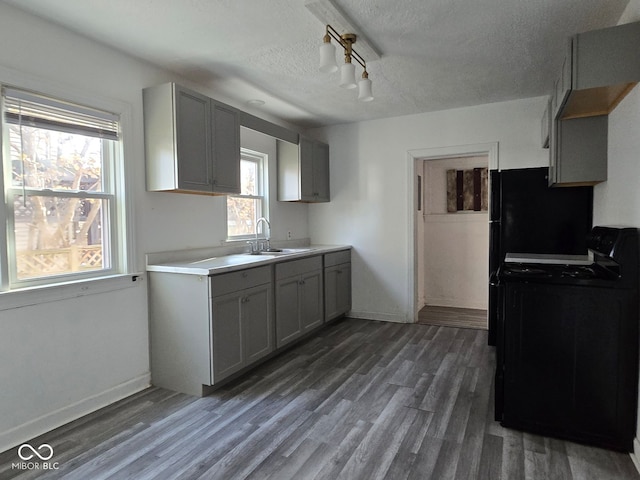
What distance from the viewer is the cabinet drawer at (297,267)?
139 inches

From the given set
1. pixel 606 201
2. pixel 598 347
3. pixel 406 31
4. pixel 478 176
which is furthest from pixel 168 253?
pixel 478 176

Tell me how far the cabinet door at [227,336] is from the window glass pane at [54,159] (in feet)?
3.86

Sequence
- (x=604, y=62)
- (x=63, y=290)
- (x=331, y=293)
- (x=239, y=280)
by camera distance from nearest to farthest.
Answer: (x=604, y=62) → (x=63, y=290) → (x=239, y=280) → (x=331, y=293)

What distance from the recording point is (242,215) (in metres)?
4.16

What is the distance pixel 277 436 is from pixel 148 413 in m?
0.91

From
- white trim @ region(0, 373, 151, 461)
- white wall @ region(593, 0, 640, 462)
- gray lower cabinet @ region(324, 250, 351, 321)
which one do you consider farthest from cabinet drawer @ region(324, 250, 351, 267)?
white wall @ region(593, 0, 640, 462)

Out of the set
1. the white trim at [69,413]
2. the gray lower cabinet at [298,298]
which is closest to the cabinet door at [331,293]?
the gray lower cabinet at [298,298]

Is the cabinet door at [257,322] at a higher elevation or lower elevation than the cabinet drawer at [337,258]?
lower

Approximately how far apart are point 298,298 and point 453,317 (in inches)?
87.7

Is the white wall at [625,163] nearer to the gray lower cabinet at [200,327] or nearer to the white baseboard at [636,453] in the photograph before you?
the white baseboard at [636,453]

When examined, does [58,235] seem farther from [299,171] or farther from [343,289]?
[343,289]

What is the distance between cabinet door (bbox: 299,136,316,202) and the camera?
4516 mm

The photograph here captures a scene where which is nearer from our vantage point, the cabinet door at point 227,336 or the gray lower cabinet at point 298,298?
the cabinet door at point 227,336

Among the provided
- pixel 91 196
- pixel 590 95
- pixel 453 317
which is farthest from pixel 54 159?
pixel 453 317
